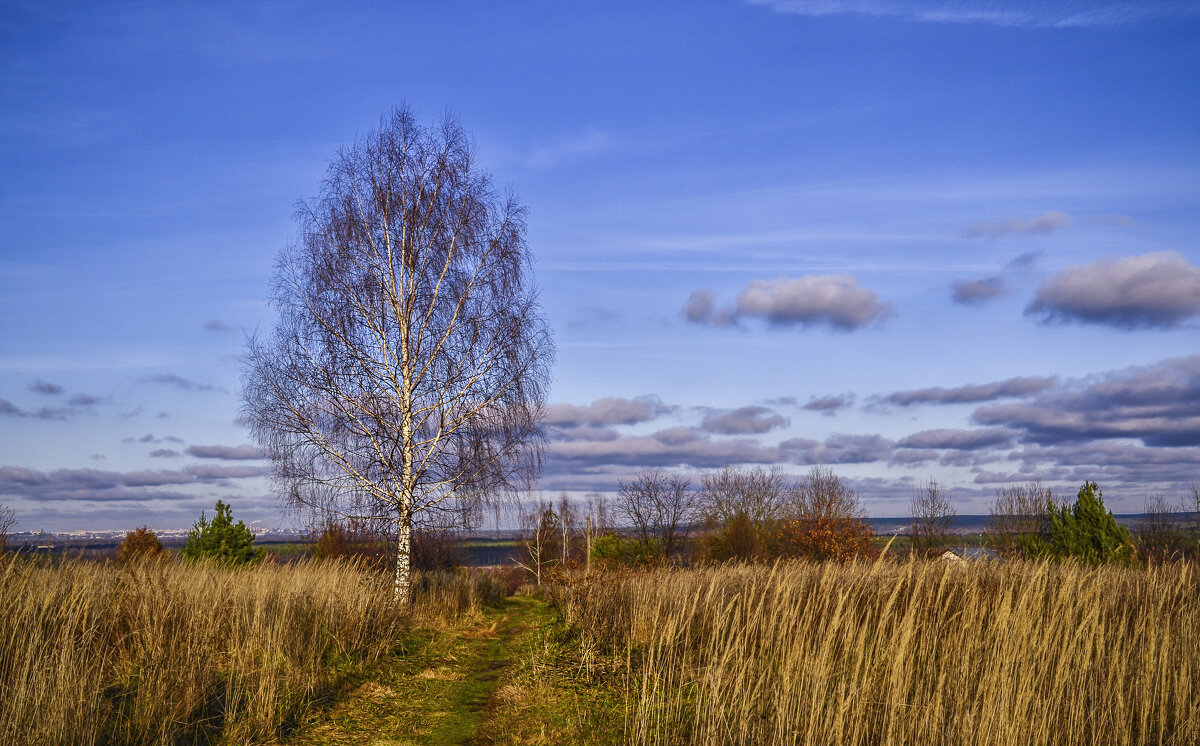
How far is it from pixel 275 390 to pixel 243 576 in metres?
3.63

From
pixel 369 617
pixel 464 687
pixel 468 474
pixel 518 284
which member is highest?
pixel 518 284

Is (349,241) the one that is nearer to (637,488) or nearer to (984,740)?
(984,740)

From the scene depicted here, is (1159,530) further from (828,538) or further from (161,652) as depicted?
(161,652)

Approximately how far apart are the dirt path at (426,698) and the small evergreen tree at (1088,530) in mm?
17847

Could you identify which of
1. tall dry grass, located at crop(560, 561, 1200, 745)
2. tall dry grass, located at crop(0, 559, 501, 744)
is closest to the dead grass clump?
tall dry grass, located at crop(0, 559, 501, 744)

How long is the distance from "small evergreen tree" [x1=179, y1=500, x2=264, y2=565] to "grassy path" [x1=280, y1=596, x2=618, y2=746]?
399 inches

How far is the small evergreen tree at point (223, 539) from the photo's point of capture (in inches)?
768

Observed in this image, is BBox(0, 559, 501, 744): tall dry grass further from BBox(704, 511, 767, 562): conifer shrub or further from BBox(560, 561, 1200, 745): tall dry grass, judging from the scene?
BBox(704, 511, 767, 562): conifer shrub

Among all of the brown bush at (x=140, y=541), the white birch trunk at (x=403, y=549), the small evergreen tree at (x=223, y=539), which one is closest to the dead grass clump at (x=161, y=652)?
the white birch trunk at (x=403, y=549)

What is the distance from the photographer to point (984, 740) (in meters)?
4.61

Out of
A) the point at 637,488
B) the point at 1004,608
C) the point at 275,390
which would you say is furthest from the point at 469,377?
the point at 637,488

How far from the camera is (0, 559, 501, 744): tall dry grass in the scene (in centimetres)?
543

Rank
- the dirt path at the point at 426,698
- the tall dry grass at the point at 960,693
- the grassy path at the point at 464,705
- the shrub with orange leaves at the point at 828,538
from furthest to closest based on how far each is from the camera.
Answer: the shrub with orange leaves at the point at 828,538
the dirt path at the point at 426,698
the grassy path at the point at 464,705
the tall dry grass at the point at 960,693

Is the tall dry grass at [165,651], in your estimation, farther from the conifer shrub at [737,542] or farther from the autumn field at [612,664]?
the conifer shrub at [737,542]
